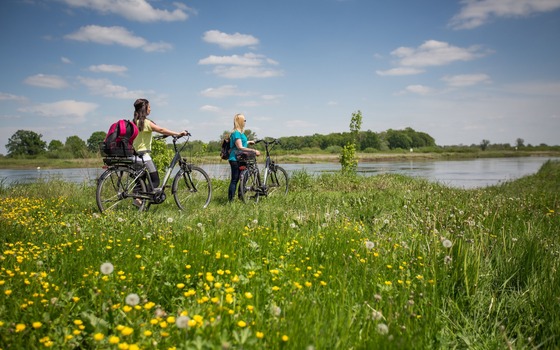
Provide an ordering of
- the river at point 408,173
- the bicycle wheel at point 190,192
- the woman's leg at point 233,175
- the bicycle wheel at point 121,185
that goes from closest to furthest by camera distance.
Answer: the bicycle wheel at point 121,185
the bicycle wheel at point 190,192
the woman's leg at point 233,175
the river at point 408,173

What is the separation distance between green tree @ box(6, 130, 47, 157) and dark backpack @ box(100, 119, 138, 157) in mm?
88509

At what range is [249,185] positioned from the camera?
380 inches

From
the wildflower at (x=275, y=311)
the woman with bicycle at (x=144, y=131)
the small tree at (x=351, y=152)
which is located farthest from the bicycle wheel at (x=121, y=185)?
the small tree at (x=351, y=152)

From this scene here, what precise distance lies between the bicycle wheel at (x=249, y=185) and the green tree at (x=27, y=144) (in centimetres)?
8785

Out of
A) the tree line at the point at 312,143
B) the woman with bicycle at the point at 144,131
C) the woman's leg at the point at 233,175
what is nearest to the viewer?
the woman with bicycle at the point at 144,131

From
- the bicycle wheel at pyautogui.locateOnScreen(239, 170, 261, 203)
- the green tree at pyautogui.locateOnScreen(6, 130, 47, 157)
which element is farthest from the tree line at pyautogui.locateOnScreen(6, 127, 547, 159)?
the bicycle wheel at pyautogui.locateOnScreen(239, 170, 261, 203)

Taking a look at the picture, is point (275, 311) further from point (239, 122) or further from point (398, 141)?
point (398, 141)

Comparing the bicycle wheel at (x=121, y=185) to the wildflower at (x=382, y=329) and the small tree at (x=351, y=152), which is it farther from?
the small tree at (x=351, y=152)

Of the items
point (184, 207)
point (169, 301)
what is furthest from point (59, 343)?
point (184, 207)

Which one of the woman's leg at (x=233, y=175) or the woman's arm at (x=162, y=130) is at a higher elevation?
the woman's arm at (x=162, y=130)

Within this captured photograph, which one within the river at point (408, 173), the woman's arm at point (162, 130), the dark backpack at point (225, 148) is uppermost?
the woman's arm at point (162, 130)

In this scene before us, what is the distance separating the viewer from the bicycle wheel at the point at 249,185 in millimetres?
8953

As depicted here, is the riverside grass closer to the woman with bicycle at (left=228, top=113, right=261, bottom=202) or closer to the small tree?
the woman with bicycle at (left=228, top=113, right=261, bottom=202)

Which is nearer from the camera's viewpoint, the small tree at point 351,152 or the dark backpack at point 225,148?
the dark backpack at point 225,148
